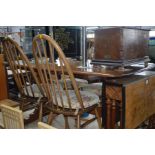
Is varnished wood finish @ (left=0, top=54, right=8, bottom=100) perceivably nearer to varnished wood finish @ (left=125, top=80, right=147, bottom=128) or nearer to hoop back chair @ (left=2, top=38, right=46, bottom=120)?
hoop back chair @ (left=2, top=38, right=46, bottom=120)

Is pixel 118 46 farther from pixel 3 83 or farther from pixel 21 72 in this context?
pixel 3 83

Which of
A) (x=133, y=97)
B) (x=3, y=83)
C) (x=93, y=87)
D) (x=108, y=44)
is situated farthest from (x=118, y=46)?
(x=3, y=83)

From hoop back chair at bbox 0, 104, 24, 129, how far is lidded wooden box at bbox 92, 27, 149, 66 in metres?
0.80

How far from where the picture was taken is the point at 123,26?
1.55m

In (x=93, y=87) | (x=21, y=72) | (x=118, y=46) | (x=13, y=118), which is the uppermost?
(x=118, y=46)

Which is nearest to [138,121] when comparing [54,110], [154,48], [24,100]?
[54,110]

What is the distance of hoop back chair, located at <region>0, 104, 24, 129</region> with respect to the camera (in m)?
1.52

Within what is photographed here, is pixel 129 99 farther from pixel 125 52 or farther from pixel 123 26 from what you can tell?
pixel 123 26

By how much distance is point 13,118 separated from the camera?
5.24 ft

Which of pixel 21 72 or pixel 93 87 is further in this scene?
pixel 93 87

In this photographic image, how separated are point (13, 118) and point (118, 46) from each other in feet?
3.38

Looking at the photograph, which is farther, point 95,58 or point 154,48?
point 154,48

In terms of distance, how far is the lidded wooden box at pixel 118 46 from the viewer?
5.02 feet
